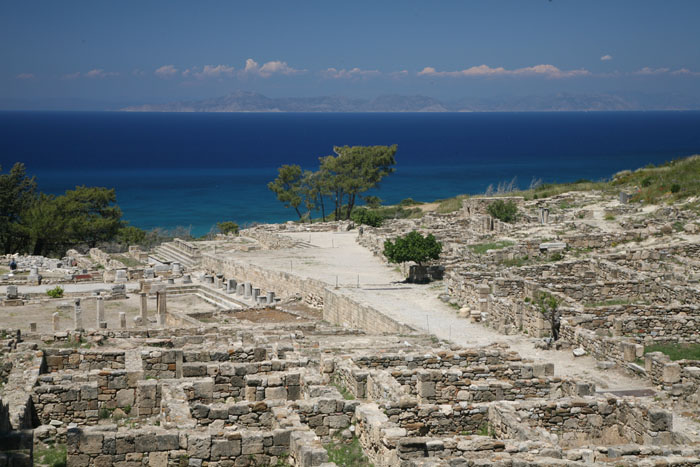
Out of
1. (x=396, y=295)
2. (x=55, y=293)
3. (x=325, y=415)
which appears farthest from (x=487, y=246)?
(x=325, y=415)

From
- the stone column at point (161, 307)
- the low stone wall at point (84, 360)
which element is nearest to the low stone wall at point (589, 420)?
the low stone wall at point (84, 360)

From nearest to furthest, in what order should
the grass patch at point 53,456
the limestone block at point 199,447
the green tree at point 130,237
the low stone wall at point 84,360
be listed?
the limestone block at point 199,447 < the grass patch at point 53,456 < the low stone wall at point 84,360 < the green tree at point 130,237

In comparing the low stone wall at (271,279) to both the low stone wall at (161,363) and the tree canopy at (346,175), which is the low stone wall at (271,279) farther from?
the tree canopy at (346,175)

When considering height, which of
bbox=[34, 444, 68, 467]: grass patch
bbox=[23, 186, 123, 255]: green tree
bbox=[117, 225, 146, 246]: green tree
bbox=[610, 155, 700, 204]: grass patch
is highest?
bbox=[610, 155, 700, 204]: grass patch

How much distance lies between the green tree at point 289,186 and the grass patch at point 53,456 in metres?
53.5

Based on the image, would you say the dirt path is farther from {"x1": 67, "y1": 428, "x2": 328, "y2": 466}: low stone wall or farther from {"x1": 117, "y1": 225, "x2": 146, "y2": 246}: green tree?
{"x1": 117, "y1": 225, "x2": 146, "y2": 246}: green tree

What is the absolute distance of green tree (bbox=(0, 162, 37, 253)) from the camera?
198 ft

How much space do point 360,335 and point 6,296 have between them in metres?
18.1

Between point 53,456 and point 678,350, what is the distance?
538 inches

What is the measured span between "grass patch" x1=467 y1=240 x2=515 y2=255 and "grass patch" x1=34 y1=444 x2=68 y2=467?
76.4 ft

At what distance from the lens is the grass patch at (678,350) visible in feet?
63.7

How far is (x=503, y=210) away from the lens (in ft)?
152

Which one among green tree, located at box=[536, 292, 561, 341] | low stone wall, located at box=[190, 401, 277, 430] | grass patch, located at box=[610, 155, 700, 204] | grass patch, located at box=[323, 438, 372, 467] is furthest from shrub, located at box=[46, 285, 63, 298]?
grass patch, located at box=[610, 155, 700, 204]

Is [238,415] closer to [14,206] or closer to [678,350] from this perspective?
[678,350]
